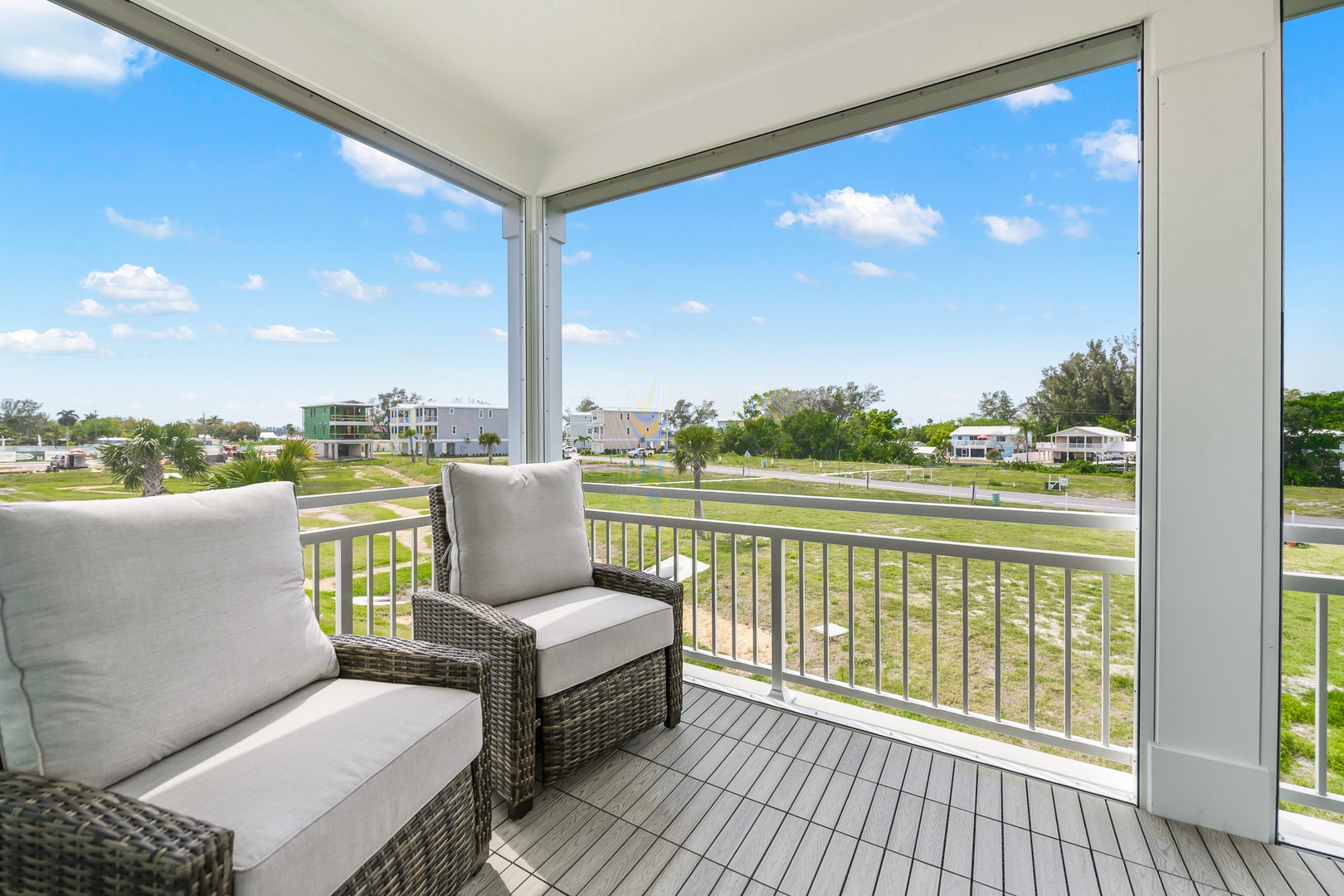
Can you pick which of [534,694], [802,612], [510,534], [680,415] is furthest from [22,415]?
[802,612]

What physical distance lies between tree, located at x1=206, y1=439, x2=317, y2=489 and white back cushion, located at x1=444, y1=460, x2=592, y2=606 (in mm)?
699

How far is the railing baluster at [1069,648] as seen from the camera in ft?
6.60

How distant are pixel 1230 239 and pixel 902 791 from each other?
77.2 inches

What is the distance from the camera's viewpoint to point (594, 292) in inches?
131

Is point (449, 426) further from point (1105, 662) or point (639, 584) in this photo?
point (1105, 662)

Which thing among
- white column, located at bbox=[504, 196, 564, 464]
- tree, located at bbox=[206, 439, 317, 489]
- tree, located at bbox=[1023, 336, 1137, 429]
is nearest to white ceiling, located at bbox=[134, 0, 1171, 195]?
white column, located at bbox=[504, 196, 564, 464]

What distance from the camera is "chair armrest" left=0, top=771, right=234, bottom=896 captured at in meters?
0.82

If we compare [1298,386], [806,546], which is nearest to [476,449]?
[806,546]

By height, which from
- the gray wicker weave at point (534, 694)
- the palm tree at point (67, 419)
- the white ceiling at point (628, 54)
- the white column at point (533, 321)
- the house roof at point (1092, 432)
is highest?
the white ceiling at point (628, 54)

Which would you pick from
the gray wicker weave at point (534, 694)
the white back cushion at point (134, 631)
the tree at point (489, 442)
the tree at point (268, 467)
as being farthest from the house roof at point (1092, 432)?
the tree at point (268, 467)

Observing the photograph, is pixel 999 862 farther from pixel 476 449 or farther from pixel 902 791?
pixel 476 449

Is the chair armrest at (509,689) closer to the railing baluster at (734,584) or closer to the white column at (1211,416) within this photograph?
the railing baluster at (734,584)

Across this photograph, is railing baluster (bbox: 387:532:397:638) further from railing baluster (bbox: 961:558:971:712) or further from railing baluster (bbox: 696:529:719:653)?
railing baluster (bbox: 961:558:971:712)

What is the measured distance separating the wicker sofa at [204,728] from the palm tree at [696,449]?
1702 mm
